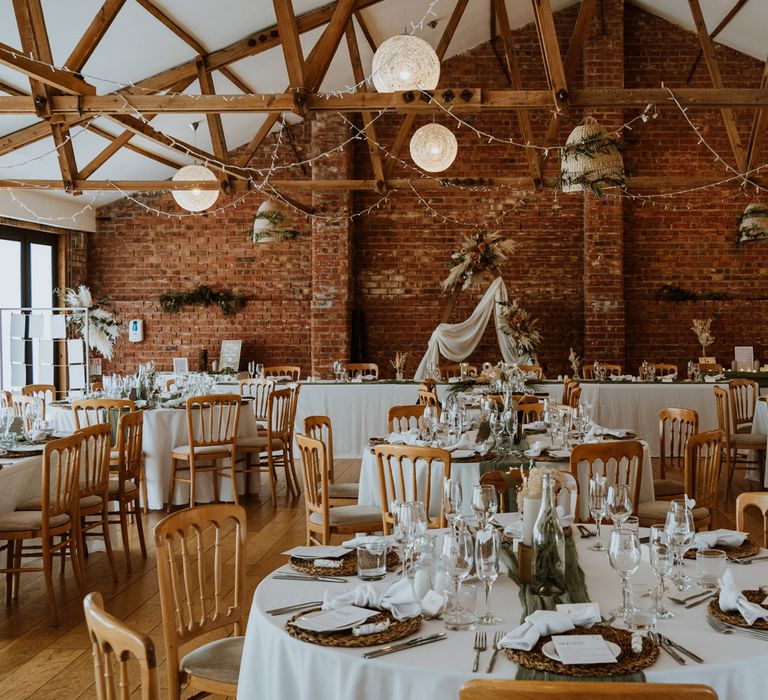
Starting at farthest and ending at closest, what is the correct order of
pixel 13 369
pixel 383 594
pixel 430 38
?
pixel 430 38
pixel 13 369
pixel 383 594

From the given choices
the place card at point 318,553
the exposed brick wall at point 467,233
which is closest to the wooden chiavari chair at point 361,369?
the exposed brick wall at point 467,233

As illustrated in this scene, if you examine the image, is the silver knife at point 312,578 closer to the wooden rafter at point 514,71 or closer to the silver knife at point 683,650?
the silver knife at point 683,650

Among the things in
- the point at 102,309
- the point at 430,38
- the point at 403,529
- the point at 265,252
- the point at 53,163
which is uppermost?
the point at 430,38

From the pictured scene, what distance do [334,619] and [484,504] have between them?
69 centimetres

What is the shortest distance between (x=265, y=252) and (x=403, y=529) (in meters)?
10.6

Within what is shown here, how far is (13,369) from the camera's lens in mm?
10703

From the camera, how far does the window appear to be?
1083 centimetres

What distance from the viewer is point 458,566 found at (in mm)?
2139

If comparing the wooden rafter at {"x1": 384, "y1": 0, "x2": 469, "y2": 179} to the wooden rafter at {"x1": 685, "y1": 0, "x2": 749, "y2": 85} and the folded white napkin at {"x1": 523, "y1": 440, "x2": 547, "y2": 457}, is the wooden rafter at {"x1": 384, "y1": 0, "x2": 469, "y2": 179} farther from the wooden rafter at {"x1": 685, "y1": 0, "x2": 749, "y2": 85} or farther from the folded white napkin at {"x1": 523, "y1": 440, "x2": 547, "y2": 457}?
the folded white napkin at {"x1": 523, "y1": 440, "x2": 547, "y2": 457}

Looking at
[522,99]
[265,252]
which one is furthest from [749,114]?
[265,252]

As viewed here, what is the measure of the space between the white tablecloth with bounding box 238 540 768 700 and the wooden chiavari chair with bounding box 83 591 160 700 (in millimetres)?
468

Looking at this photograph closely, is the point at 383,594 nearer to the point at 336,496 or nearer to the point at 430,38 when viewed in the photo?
the point at 336,496

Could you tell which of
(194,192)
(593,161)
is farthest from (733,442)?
(194,192)

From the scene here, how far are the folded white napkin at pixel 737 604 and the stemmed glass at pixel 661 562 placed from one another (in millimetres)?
141
